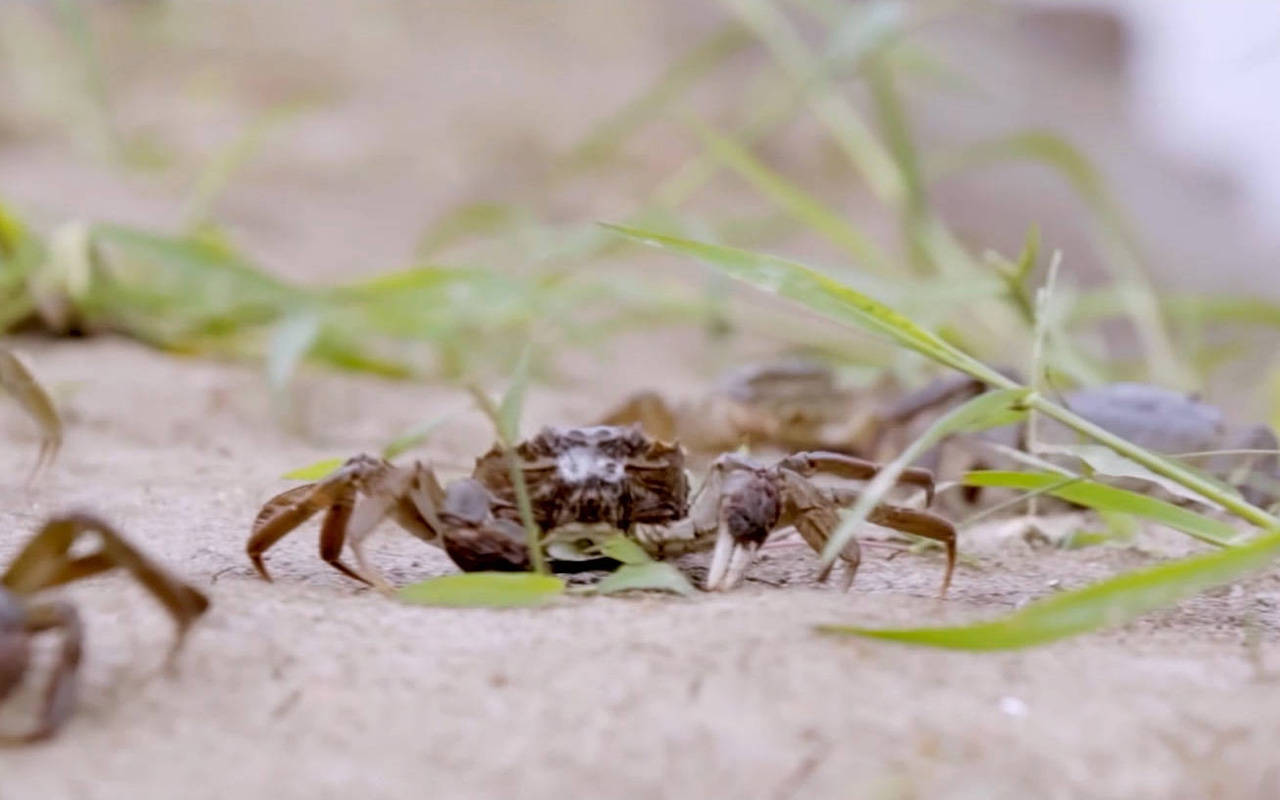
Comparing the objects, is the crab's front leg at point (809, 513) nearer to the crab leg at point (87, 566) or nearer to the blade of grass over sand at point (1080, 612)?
the blade of grass over sand at point (1080, 612)

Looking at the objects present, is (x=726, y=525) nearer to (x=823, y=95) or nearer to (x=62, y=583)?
(x=62, y=583)

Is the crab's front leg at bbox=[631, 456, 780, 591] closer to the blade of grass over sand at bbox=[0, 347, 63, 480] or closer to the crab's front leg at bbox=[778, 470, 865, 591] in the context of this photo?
the crab's front leg at bbox=[778, 470, 865, 591]

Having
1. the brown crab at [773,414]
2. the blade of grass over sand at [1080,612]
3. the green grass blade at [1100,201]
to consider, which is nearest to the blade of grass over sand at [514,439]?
the blade of grass over sand at [1080,612]

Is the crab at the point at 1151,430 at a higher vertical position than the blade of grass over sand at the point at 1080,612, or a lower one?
higher

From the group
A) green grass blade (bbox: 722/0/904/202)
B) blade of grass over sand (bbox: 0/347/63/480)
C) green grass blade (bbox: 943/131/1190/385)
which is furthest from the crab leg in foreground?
green grass blade (bbox: 722/0/904/202)

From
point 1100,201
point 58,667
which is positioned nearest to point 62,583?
point 58,667
